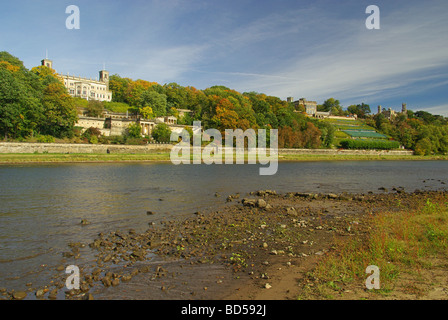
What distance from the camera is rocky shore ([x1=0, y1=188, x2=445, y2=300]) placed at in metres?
8.24

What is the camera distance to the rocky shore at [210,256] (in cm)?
824

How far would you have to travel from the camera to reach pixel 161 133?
8375 cm

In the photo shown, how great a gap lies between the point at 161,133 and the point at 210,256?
75.8 metres

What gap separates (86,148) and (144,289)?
217ft

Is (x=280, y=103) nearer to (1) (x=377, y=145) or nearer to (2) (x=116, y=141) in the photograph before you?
(1) (x=377, y=145)

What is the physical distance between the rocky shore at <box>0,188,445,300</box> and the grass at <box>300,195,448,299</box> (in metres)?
0.73

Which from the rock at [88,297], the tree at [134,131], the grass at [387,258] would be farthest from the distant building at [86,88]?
the grass at [387,258]

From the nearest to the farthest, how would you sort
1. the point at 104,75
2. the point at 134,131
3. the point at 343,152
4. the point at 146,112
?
the point at 134,131, the point at 146,112, the point at 343,152, the point at 104,75

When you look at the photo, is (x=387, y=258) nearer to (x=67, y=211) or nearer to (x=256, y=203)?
(x=256, y=203)

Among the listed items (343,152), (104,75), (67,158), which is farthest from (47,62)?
(343,152)

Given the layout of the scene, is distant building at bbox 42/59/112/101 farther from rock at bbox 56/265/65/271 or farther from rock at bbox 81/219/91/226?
rock at bbox 56/265/65/271

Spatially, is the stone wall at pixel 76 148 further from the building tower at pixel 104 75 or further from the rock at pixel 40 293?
the building tower at pixel 104 75
